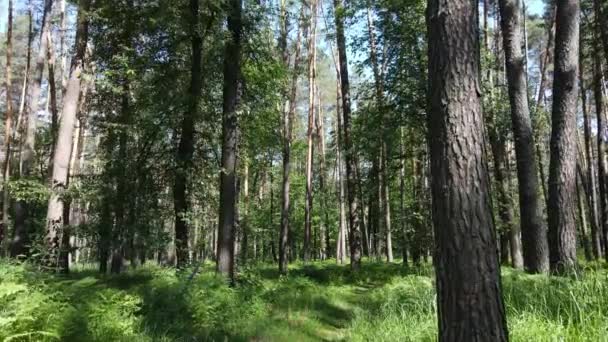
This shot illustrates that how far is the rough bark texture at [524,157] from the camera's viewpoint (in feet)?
26.1

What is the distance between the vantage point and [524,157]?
27.5 feet

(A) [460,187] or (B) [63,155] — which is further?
(B) [63,155]

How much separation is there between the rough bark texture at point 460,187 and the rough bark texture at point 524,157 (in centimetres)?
544

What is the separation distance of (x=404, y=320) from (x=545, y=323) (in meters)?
1.59

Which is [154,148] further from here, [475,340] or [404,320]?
[475,340]

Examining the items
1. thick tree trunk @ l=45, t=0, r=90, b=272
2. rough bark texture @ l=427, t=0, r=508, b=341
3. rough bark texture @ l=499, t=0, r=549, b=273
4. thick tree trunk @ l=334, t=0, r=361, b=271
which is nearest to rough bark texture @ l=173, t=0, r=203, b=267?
thick tree trunk @ l=45, t=0, r=90, b=272

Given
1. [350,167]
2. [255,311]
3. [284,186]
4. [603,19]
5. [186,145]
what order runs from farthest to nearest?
[284,186]
[603,19]
[350,167]
[186,145]
[255,311]

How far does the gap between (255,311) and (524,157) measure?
5390 millimetres

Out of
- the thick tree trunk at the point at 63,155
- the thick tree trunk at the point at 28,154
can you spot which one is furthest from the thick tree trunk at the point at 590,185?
the thick tree trunk at the point at 28,154

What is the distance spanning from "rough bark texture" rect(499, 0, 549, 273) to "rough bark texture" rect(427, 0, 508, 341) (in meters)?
5.44

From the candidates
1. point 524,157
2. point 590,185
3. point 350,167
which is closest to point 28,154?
point 350,167

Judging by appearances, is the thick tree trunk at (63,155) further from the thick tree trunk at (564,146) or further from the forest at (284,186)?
the thick tree trunk at (564,146)

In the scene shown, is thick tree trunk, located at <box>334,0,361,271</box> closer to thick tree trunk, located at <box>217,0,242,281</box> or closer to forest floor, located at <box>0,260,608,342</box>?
forest floor, located at <box>0,260,608,342</box>

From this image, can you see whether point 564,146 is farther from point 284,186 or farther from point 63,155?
point 284,186
